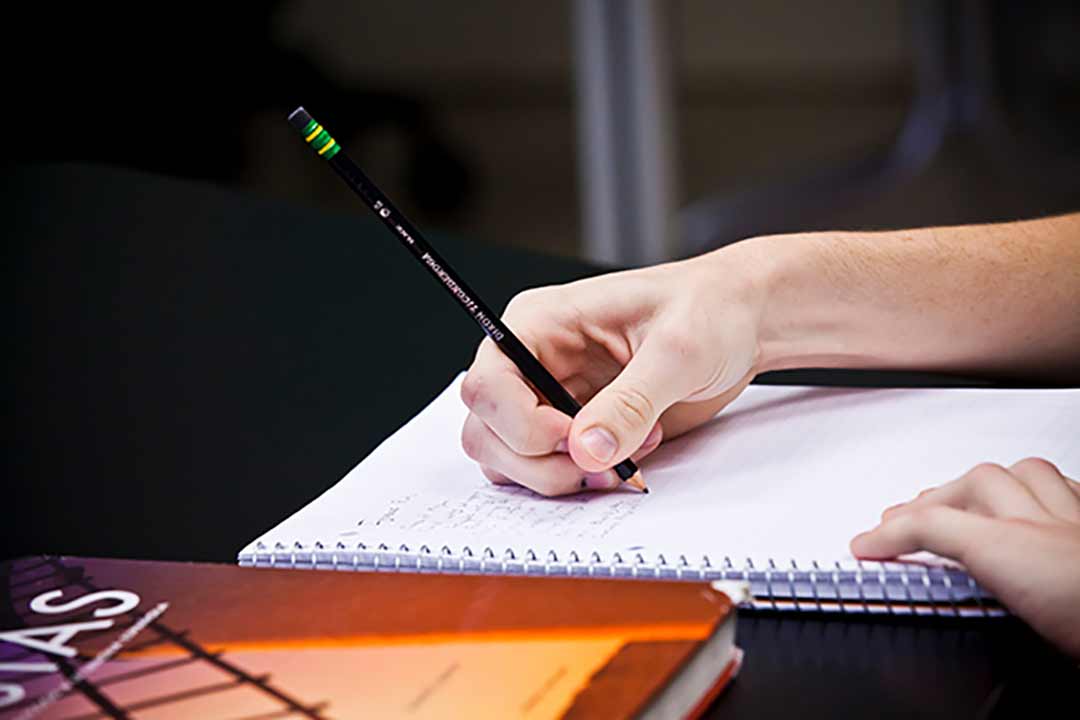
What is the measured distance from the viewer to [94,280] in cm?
97

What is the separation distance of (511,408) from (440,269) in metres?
0.07

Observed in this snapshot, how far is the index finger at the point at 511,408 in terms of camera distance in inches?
23.3

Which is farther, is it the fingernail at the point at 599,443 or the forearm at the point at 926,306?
the forearm at the point at 926,306

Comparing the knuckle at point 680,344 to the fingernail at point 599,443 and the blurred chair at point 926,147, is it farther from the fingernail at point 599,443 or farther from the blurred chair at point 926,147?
the blurred chair at point 926,147

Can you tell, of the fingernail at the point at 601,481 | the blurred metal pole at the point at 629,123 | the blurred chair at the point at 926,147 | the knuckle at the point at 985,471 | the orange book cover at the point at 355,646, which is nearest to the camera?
the orange book cover at the point at 355,646

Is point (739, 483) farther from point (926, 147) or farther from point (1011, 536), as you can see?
point (926, 147)

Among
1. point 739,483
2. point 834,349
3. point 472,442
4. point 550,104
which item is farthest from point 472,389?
point 550,104

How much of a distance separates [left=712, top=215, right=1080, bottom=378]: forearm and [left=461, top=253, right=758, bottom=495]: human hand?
2.0 inches

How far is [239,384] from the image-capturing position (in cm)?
80

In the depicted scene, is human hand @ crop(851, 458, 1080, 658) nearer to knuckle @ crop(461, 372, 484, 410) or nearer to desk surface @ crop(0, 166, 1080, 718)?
desk surface @ crop(0, 166, 1080, 718)

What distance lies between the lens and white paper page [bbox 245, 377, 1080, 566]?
1.75 ft

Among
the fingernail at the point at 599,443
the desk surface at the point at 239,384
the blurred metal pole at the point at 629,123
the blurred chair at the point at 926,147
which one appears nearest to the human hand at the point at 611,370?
the fingernail at the point at 599,443

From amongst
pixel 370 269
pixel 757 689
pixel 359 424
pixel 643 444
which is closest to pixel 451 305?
pixel 370 269

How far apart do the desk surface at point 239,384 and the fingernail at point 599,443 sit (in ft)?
0.38
